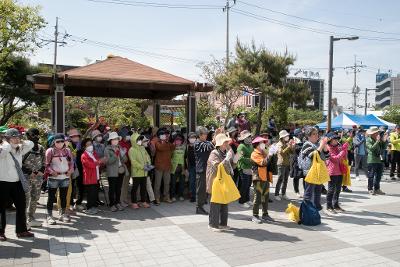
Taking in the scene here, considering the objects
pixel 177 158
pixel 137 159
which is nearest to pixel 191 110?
pixel 177 158

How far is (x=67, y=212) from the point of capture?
7477mm

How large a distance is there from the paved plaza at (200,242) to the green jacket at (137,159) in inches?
34.2

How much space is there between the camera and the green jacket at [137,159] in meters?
8.33

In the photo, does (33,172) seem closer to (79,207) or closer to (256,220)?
(79,207)

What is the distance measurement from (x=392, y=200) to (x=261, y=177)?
4540 millimetres

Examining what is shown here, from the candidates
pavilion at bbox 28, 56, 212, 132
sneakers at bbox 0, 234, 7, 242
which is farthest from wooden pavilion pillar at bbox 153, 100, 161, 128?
sneakers at bbox 0, 234, 7, 242

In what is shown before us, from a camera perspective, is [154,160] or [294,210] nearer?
[294,210]

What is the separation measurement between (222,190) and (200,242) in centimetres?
104

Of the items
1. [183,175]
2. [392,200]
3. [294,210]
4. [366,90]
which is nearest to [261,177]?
[294,210]

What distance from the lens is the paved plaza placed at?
5215 millimetres

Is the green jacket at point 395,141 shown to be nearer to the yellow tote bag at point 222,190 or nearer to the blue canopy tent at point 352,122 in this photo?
the blue canopy tent at point 352,122

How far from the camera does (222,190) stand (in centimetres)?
660

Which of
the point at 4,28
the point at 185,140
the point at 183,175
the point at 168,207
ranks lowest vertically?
the point at 168,207

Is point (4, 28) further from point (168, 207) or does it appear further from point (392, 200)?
point (392, 200)
